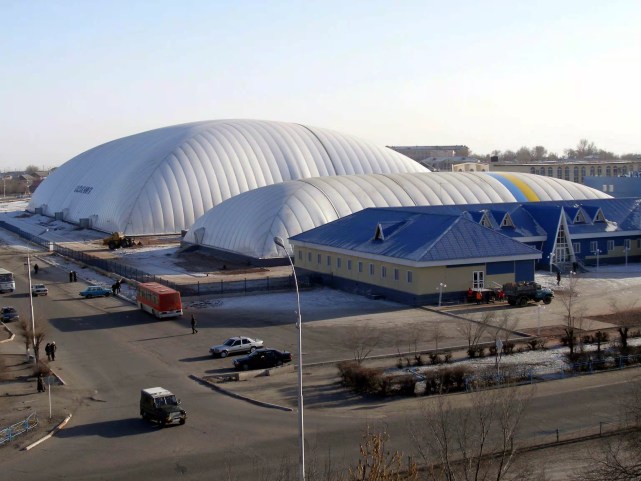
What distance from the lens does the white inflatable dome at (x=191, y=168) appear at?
255ft

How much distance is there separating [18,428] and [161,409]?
387 cm

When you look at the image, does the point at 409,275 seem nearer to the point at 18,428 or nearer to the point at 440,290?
the point at 440,290

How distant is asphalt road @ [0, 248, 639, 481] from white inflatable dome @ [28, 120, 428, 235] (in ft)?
146

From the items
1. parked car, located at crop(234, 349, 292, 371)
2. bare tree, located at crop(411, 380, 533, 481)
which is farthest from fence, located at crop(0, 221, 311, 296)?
bare tree, located at crop(411, 380, 533, 481)

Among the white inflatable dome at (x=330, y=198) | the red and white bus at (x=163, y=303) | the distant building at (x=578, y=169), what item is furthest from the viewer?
the distant building at (x=578, y=169)

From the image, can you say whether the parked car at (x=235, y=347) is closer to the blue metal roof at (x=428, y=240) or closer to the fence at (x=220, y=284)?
the blue metal roof at (x=428, y=240)

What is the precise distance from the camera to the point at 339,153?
9000cm

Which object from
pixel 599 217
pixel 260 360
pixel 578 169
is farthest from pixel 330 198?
pixel 578 169

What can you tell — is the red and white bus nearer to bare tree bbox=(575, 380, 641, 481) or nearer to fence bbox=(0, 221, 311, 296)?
fence bbox=(0, 221, 311, 296)

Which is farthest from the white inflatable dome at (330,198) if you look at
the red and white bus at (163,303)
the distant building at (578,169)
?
the distant building at (578,169)

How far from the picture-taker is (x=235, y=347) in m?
32.1

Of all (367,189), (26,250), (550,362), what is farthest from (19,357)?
(26,250)

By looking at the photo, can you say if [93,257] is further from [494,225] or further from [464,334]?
[464,334]

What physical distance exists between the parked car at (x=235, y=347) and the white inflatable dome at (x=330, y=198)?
2496 centimetres
